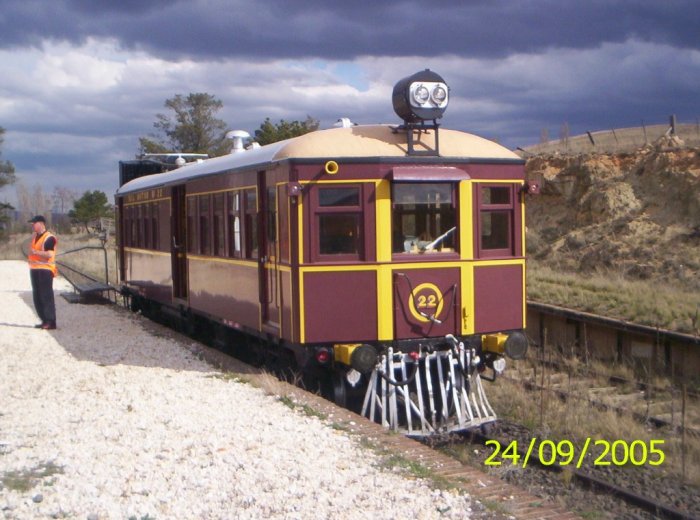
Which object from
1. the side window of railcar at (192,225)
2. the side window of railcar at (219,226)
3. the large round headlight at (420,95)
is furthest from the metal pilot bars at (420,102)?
the side window of railcar at (192,225)

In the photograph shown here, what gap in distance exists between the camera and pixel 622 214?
2556 centimetres

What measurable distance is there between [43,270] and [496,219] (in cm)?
812

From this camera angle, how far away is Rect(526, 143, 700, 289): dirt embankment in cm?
2252

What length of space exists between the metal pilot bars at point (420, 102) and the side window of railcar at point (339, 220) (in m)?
0.84

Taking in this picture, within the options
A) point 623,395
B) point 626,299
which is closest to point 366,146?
point 623,395

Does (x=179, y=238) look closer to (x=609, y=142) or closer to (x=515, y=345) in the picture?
(x=515, y=345)

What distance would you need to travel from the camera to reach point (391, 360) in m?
9.12

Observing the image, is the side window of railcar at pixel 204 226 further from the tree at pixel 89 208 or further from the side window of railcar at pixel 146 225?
the tree at pixel 89 208

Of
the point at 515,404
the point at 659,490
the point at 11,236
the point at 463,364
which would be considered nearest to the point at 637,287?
the point at 515,404

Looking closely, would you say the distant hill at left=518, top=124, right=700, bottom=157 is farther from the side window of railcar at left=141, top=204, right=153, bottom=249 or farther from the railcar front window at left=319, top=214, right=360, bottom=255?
the railcar front window at left=319, top=214, right=360, bottom=255

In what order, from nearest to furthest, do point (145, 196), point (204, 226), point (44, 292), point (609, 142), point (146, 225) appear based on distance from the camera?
point (204, 226), point (44, 292), point (145, 196), point (146, 225), point (609, 142)
